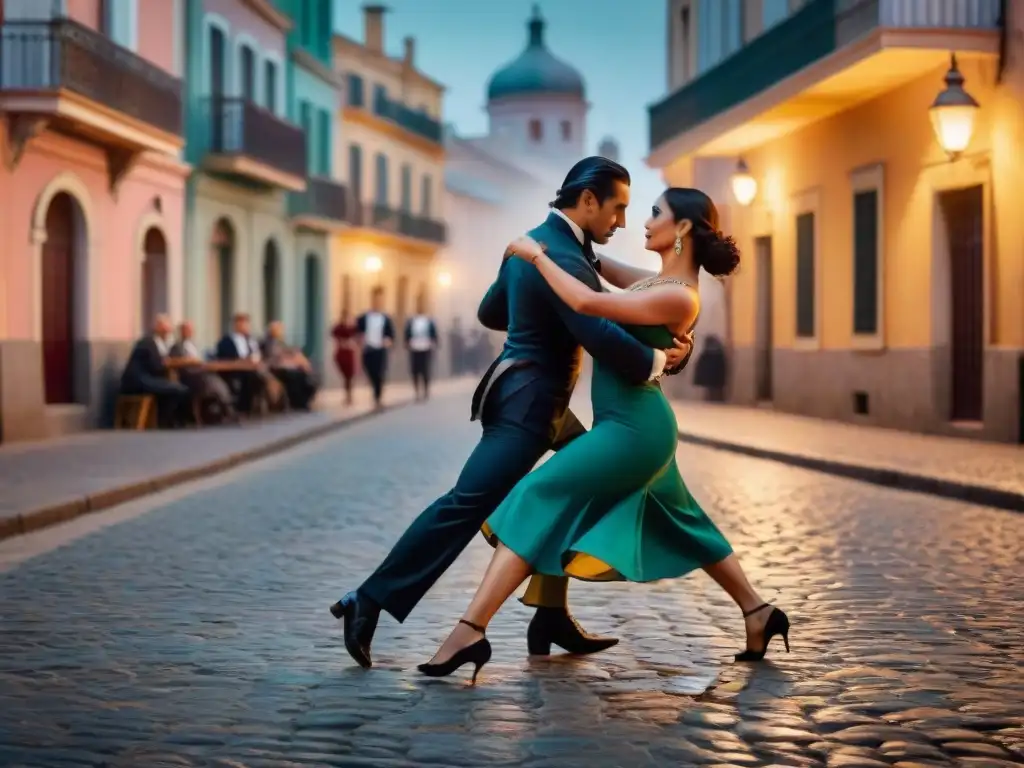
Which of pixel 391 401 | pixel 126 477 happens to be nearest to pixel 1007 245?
pixel 126 477

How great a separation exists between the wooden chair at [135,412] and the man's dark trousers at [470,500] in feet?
59.1

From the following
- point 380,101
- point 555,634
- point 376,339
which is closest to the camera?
point 555,634

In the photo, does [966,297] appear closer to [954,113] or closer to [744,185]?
[954,113]

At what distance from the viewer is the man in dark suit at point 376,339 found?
3266cm

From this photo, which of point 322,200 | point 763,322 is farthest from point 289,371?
point 322,200

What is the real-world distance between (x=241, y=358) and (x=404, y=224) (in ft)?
99.9

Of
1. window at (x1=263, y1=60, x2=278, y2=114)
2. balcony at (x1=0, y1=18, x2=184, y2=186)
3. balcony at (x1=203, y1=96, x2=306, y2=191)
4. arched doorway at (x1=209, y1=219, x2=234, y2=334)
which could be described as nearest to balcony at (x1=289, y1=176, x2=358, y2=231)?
window at (x1=263, y1=60, x2=278, y2=114)

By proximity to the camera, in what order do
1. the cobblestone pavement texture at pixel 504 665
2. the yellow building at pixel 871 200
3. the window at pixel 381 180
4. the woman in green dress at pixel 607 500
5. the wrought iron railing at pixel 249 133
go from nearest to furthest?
the cobblestone pavement texture at pixel 504 665
the woman in green dress at pixel 607 500
the yellow building at pixel 871 200
the wrought iron railing at pixel 249 133
the window at pixel 381 180

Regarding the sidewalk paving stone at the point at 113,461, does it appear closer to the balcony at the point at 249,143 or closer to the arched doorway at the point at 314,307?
the balcony at the point at 249,143

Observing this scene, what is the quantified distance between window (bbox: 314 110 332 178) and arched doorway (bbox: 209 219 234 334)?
10649 millimetres

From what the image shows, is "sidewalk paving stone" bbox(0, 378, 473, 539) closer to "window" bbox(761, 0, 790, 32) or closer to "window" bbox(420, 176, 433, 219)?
"window" bbox(761, 0, 790, 32)

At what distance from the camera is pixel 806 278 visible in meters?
27.6

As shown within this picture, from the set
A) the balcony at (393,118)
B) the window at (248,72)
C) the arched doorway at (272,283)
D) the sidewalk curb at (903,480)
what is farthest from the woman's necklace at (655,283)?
the balcony at (393,118)

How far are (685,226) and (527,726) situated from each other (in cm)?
201
